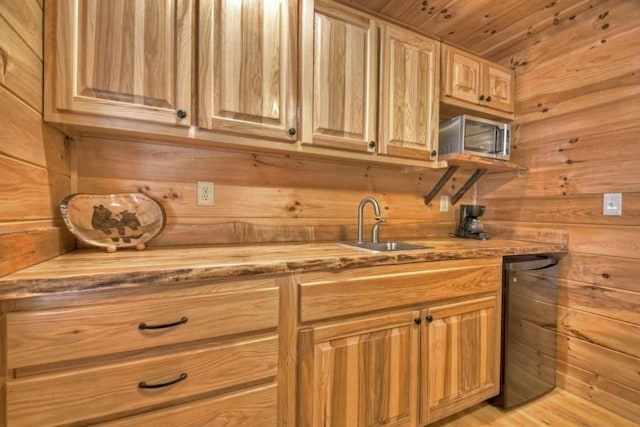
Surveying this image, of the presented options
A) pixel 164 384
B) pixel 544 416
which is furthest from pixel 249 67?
pixel 544 416

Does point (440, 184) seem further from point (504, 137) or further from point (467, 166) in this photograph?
point (504, 137)

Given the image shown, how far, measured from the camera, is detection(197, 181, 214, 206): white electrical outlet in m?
1.47

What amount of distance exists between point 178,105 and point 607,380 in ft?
8.48

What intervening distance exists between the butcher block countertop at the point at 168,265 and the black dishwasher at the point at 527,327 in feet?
1.14

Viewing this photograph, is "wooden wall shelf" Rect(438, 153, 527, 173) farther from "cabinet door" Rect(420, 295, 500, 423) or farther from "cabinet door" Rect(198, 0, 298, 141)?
"cabinet door" Rect(198, 0, 298, 141)

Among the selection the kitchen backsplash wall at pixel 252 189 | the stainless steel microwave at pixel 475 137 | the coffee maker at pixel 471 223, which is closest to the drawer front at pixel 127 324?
the kitchen backsplash wall at pixel 252 189

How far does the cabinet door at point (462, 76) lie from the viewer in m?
1.76

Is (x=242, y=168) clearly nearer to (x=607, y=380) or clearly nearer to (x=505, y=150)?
(x=505, y=150)

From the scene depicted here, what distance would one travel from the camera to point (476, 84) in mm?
1868

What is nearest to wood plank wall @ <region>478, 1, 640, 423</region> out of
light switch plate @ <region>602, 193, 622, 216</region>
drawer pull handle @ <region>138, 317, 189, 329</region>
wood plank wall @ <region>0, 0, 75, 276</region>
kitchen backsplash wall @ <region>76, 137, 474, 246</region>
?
light switch plate @ <region>602, 193, 622, 216</region>

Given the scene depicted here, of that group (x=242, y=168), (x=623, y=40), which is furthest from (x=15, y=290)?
(x=623, y=40)

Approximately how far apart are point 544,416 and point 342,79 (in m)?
2.06

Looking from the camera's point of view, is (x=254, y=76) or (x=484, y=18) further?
(x=484, y=18)

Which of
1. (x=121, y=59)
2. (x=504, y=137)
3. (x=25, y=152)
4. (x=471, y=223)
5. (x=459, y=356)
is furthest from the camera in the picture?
(x=471, y=223)
